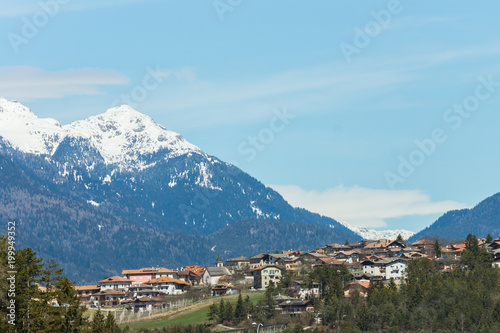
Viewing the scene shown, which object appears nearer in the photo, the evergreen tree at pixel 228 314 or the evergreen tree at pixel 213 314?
the evergreen tree at pixel 228 314

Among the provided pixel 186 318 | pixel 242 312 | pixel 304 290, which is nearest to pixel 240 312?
pixel 242 312

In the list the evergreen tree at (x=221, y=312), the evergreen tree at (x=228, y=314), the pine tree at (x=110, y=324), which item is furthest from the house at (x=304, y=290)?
the pine tree at (x=110, y=324)

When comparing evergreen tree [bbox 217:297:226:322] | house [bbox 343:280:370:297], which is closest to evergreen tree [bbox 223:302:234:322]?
evergreen tree [bbox 217:297:226:322]

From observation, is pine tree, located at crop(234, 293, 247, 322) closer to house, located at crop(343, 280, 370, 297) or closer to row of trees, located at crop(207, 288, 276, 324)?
row of trees, located at crop(207, 288, 276, 324)

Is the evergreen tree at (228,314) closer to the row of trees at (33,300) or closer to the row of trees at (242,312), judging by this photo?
the row of trees at (242,312)

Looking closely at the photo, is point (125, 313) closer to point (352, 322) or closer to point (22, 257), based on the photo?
point (352, 322)

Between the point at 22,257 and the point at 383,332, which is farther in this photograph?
the point at 383,332

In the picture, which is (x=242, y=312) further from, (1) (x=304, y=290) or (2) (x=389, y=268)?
(2) (x=389, y=268)

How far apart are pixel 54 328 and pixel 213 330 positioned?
76.7m

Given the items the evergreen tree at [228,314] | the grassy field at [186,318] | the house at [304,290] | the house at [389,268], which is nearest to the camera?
the evergreen tree at [228,314]

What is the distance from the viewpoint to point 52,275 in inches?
3177

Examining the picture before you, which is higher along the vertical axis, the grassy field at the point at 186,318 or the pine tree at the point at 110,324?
the grassy field at the point at 186,318

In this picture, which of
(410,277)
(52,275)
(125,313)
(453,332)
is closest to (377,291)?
(410,277)

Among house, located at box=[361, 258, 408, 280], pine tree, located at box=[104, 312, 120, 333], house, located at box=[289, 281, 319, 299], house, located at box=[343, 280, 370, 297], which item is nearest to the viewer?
pine tree, located at box=[104, 312, 120, 333]
